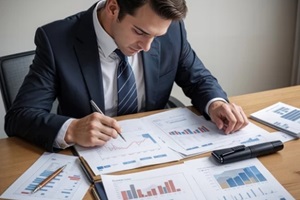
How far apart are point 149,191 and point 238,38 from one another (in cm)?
194

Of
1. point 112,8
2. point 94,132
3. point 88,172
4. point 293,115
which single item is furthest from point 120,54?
point 293,115

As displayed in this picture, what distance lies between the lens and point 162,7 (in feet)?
4.03

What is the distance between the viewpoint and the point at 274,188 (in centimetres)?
99

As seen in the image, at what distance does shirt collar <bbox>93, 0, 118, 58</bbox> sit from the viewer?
1464 millimetres

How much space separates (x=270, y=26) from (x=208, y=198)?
2045mm

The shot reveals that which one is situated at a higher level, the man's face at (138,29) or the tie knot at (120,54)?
the man's face at (138,29)

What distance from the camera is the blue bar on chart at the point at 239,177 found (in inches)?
40.1

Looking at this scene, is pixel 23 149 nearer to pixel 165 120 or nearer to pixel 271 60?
pixel 165 120

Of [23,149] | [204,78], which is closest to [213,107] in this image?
[204,78]

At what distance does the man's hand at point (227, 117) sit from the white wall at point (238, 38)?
4.04ft

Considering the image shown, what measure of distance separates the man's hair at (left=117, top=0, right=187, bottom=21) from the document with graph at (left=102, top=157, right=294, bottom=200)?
0.49 meters

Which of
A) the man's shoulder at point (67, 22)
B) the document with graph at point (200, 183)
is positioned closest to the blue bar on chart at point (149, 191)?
the document with graph at point (200, 183)

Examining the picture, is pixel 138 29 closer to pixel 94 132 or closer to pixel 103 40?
pixel 103 40

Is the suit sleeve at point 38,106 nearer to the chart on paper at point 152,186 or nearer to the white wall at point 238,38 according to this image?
the chart on paper at point 152,186
